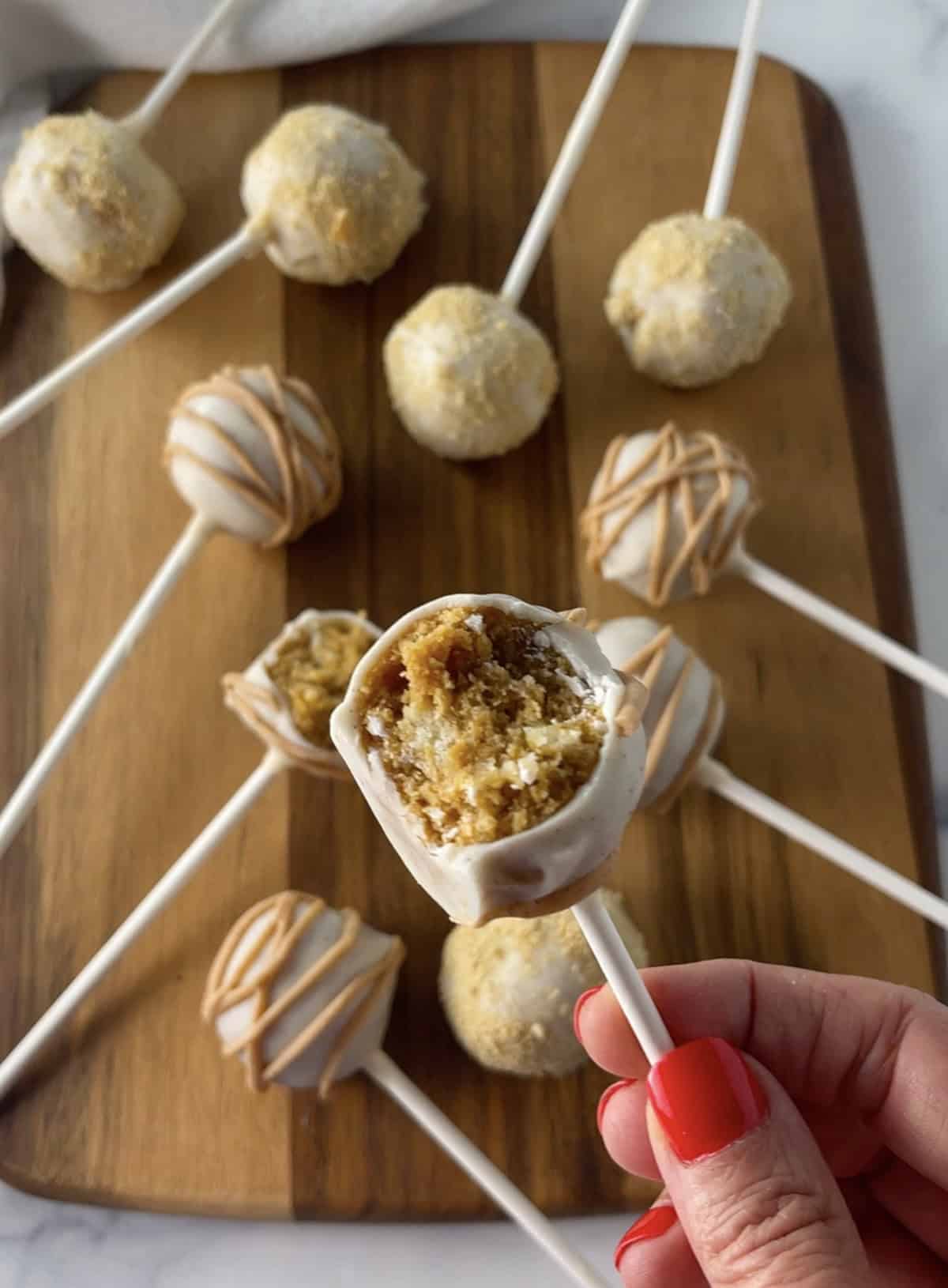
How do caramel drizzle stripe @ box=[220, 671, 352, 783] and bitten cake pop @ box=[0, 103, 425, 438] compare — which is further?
bitten cake pop @ box=[0, 103, 425, 438]

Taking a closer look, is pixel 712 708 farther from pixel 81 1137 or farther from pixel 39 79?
pixel 39 79

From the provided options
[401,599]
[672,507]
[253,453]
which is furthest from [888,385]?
[253,453]

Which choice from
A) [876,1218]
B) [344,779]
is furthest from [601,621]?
[876,1218]

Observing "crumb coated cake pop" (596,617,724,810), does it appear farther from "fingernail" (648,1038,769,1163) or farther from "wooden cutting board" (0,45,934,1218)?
"fingernail" (648,1038,769,1163)

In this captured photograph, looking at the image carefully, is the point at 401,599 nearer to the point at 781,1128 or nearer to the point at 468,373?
the point at 468,373

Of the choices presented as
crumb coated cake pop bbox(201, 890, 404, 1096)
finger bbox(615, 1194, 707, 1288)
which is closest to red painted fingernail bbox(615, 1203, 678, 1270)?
finger bbox(615, 1194, 707, 1288)
